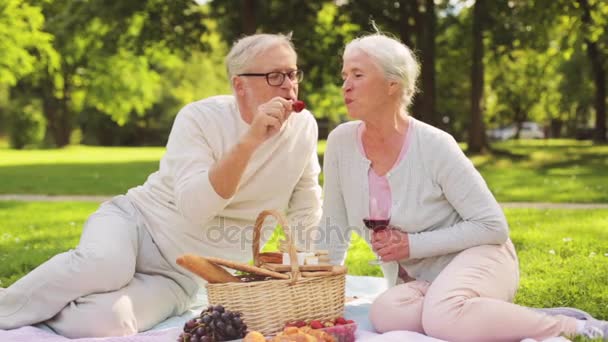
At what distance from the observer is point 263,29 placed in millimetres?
22094

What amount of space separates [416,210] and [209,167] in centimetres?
125

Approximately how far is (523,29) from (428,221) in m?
18.5

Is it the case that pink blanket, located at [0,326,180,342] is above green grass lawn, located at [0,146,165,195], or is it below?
above

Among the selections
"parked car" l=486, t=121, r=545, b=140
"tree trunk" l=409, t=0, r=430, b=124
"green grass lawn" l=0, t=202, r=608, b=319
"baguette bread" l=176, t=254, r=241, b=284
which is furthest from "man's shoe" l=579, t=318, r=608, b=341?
"parked car" l=486, t=121, r=545, b=140

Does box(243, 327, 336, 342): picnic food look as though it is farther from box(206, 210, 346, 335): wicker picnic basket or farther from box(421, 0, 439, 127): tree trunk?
box(421, 0, 439, 127): tree trunk

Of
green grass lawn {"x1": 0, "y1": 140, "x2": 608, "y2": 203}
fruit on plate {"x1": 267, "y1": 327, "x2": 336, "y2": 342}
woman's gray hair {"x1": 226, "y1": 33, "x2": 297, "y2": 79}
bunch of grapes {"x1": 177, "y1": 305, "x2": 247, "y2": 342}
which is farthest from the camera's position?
green grass lawn {"x1": 0, "y1": 140, "x2": 608, "y2": 203}

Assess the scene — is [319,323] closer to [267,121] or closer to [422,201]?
[422,201]

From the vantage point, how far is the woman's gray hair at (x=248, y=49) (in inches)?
175

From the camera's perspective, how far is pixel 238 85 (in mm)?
4543

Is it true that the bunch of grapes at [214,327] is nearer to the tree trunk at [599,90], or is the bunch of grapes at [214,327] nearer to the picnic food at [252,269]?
the picnic food at [252,269]

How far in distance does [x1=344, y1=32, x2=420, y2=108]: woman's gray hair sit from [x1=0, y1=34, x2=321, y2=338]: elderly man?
1.54 ft

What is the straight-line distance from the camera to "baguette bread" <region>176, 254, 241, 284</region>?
3969mm

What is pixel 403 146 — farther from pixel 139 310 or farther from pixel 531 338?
pixel 139 310

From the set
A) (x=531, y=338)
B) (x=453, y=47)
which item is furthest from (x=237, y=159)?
(x=453, y=47)
